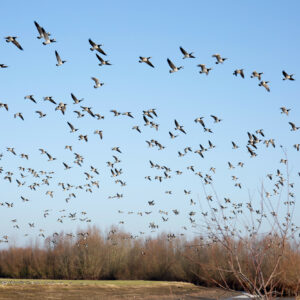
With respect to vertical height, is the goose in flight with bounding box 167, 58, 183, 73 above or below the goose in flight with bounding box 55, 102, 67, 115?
above

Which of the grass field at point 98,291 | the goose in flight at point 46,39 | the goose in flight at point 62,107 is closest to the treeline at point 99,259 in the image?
the grass field at point 98,291

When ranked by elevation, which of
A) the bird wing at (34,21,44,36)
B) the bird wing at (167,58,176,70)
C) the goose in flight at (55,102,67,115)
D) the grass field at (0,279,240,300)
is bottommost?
the grass field at (0,279,240,300)

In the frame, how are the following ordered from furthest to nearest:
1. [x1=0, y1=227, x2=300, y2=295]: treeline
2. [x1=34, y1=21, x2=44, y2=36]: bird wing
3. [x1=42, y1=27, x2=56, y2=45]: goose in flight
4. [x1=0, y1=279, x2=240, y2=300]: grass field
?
[x1=0, y1=227, x2=300, y2=295]: treeline < [x1=0, y1=279, x2=240, y2=300]: grass field < [x1=42, y1=27, x2=56, y2=45]: goose in flight < [x1=34, y1=21, x2=44, y2=36]: bird wing

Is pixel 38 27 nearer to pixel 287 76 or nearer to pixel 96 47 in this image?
pixel 96 47

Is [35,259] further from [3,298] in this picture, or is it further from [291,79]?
[291,79]

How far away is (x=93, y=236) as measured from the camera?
65125 mm

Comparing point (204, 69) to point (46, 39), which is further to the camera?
point (204, 69)

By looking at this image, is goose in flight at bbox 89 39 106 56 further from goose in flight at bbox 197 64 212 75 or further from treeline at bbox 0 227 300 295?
treeline at bbox 0 227 300 295

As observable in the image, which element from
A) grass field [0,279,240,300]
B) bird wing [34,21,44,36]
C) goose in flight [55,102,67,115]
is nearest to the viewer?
bird wing [34,21,44,36]

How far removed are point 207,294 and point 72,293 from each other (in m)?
Result: 13.7

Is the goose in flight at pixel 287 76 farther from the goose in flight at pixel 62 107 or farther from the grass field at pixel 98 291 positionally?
the grass field at pixel 98 291

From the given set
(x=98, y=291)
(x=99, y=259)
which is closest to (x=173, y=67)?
(x=98, y=291)

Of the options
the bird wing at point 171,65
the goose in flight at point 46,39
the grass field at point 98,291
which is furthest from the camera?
the grass field at point 98,291

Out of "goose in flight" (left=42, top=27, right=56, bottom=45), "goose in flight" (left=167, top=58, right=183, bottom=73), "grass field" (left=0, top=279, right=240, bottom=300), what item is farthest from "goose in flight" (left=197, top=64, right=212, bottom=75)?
"grass field" (left=0, top=279, right=240, bottom=300)
